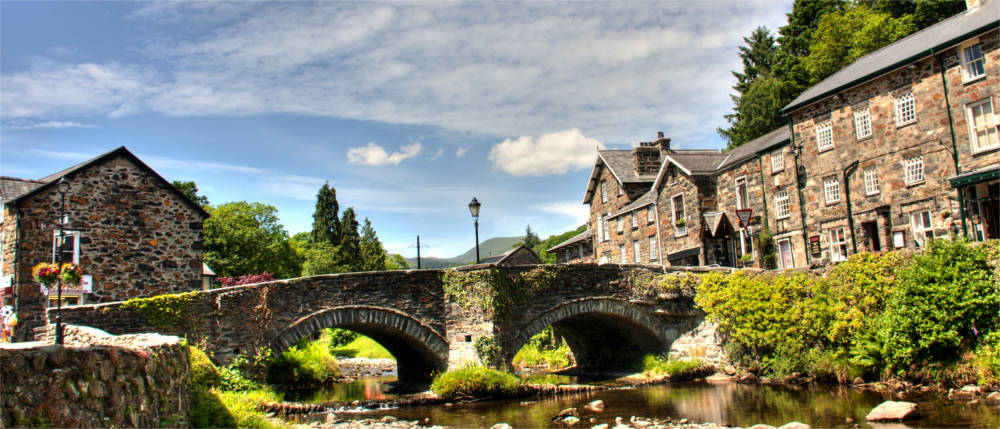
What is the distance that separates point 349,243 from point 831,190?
44438 millimetres

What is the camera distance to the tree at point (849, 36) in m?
35.2

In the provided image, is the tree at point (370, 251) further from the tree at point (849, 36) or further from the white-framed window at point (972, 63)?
the white-framed window at point (972, 63)

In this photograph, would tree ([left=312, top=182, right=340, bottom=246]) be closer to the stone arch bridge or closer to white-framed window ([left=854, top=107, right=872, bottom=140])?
the stone arch bridge

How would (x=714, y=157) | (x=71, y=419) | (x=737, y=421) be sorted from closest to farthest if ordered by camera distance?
(x=71, y=419) < (x=737, y=421) < (x=714, y=157)

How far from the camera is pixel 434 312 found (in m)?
21.0

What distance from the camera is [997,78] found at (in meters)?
19.1

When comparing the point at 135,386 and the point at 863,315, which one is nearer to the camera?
the point at 135,386

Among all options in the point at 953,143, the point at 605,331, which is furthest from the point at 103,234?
the point at 953,143

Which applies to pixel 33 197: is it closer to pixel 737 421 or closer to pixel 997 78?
pixel 737 421

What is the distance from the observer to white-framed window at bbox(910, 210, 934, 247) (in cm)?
2123

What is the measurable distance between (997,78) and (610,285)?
13145mm

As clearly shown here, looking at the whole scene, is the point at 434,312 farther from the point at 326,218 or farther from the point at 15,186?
the point at 326,218

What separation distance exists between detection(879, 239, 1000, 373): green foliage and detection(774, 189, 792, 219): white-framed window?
10389 millimetres

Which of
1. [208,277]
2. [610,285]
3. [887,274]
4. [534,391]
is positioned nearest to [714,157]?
[610,285]
